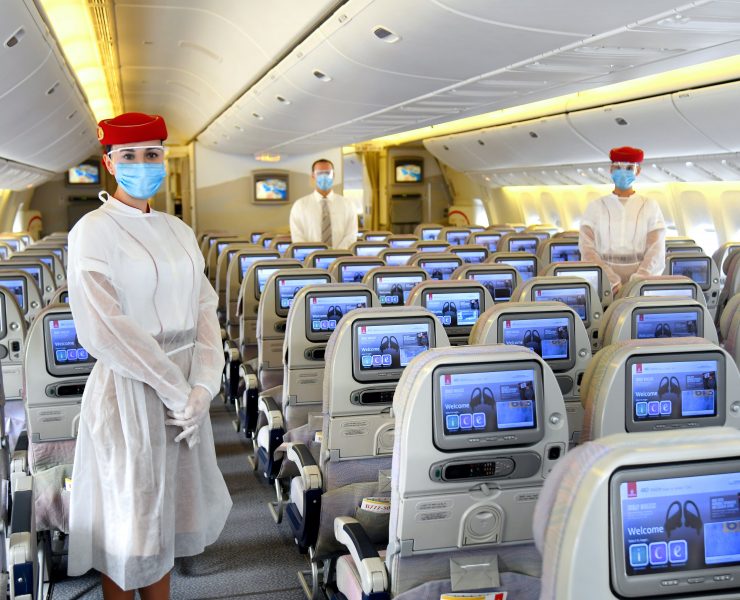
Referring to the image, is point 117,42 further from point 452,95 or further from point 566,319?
point 566,319

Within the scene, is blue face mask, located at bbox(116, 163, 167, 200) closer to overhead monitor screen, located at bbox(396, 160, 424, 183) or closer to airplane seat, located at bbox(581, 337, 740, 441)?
airplane seat, located at bbox(581, 337, 740, 441)

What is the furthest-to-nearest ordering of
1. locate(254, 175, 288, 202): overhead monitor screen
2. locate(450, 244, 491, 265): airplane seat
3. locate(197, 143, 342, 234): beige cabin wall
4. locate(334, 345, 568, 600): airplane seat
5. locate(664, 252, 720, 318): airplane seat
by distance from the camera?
locate(254, 175, 288, 202): overhead monitor screen → locate(197, 143, 342, 234): beige cabin wall → locate(450, 244, 491, 265): airplane seat → locate(664, 252, 720, 318): airplane seat → locate(334, 345, 568, 600): airplane seat

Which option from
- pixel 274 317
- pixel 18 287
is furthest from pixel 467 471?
pixel 18 287

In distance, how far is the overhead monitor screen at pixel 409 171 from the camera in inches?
970

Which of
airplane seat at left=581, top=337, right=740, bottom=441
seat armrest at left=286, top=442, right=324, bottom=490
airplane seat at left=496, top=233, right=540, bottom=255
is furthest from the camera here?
airplane seat at left=496, top=233, right=540, bottom=255

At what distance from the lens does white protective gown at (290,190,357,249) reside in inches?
448

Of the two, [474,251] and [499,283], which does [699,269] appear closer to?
[499,283]

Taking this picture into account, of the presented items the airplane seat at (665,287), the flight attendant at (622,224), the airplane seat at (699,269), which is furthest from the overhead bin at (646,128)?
the airplane seat at (665,287)

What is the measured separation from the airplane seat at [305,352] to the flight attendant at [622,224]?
11.7ft

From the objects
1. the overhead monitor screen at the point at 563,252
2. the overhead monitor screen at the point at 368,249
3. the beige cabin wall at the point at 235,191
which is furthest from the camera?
the beige cabin wall at the point at 235,191

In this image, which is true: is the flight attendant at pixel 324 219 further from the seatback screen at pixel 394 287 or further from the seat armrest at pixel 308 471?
the seat armrest at pixel 308 471

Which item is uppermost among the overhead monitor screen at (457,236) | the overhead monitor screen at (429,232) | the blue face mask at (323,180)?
the blue face mask at (323,180)

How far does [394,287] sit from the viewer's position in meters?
6.74

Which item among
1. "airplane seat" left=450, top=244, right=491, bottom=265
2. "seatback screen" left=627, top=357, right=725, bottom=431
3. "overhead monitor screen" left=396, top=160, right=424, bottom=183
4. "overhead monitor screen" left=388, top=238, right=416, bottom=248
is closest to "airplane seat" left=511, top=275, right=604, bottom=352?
"seatback screen" left=627, top=357, right=725, bottom=431
